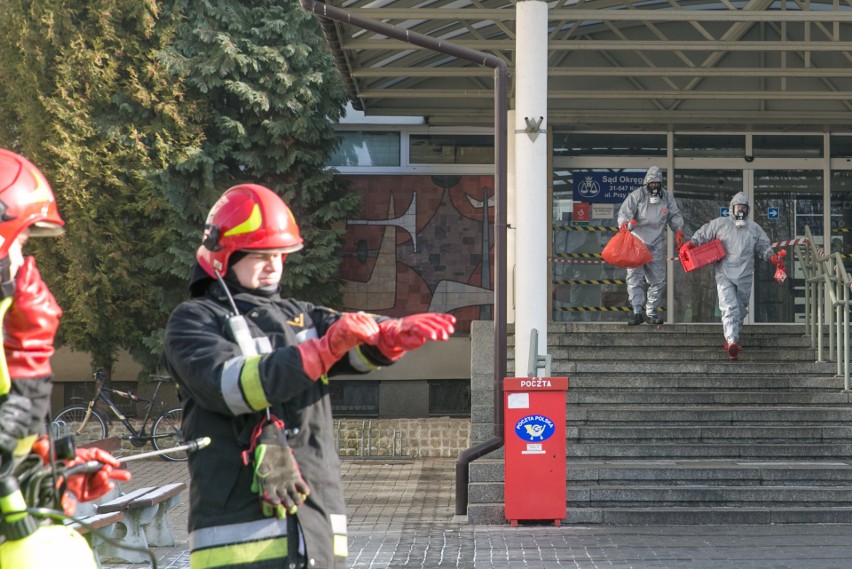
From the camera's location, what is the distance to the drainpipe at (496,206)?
11.5 metres

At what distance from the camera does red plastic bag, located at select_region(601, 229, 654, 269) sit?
1427cm

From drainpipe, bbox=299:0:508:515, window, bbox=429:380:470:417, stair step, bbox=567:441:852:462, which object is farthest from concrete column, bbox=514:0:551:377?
window, bbox=429:380:470:417

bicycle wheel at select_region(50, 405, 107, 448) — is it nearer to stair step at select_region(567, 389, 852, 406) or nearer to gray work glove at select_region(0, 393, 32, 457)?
stair step at select_region(567, 389, 852, 406)

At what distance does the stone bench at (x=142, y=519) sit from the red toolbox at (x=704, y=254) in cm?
686

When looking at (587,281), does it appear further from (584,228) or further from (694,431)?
(694,431)

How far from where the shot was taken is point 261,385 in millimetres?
3635

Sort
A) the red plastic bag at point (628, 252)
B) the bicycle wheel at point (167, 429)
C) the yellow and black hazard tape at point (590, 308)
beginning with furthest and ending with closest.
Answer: the yellow and black hazard tape at point (590, 308), the bicycle wheel at point (167, 429), the red plastic bag at point (628, 252)

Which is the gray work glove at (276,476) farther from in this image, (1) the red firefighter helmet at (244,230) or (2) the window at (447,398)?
(2) the window at (447,398)

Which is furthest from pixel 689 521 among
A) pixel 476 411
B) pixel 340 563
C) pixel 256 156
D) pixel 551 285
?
pixel 256 156

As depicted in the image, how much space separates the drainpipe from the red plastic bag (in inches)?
88.0

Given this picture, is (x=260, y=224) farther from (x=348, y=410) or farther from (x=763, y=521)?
(x=348, y=410)

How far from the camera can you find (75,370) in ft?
65.1

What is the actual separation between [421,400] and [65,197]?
6137 millimetres

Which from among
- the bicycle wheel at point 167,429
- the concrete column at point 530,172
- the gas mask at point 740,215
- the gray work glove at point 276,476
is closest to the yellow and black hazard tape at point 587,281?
the gas mask at point 740,215
